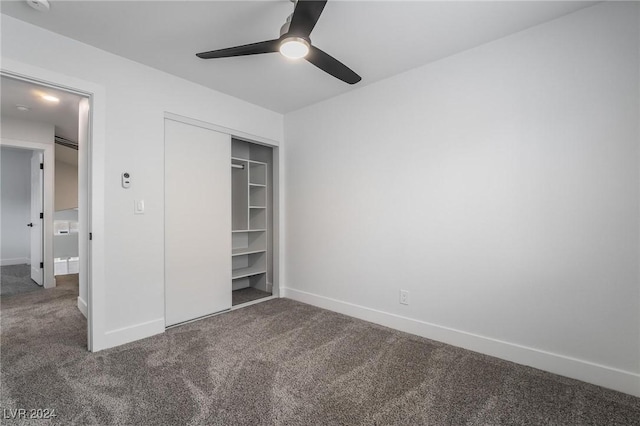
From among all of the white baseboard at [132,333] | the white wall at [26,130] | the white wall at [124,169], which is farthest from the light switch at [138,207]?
the white wall at [26,130]

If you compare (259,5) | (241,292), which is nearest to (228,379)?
(241,292)

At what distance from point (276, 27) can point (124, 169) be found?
66.0 inches

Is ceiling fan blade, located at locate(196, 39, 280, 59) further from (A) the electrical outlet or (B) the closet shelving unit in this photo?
(A) the electrical outlet

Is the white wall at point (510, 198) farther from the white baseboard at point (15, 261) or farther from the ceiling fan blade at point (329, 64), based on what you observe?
the white baseboard at point (15, 261)

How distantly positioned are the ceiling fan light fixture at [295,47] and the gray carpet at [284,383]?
2057 mm

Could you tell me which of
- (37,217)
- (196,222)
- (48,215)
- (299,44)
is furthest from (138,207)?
(37,217)

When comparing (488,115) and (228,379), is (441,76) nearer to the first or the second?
(488,115)

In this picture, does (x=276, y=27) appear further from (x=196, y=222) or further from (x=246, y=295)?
(x=246, y=295)

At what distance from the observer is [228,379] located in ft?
6.07

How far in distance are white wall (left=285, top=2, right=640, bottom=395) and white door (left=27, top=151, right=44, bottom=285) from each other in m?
4.44

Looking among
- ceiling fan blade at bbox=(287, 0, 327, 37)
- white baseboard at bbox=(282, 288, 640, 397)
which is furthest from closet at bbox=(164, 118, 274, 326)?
ceiling fan blade at bbox=(287, 0, 327, 37)

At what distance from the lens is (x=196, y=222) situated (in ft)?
9.53

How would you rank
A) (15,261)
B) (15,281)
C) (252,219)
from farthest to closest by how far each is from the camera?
(15,261)
(15,281)
(252,219)

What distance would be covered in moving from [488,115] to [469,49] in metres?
0.57
